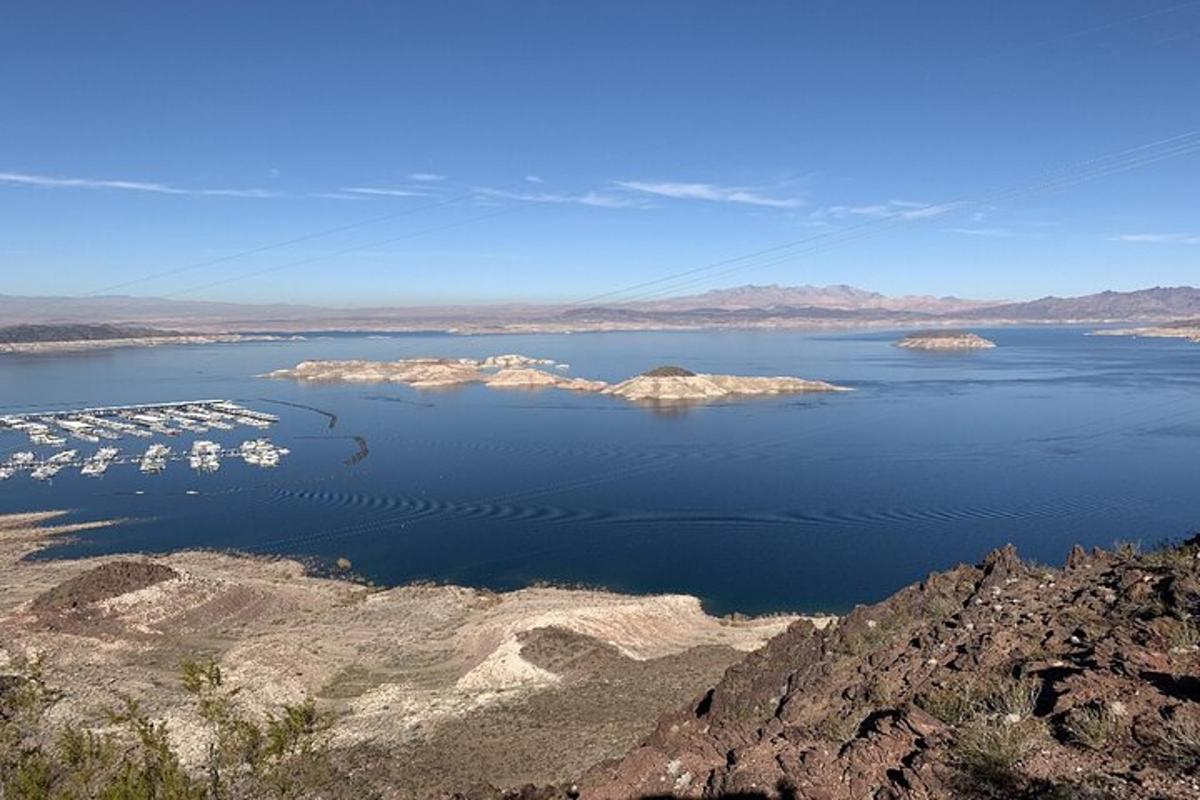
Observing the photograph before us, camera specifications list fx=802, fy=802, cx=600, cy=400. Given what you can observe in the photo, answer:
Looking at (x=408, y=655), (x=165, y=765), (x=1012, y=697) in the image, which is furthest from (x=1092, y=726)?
(x=408, y=655)

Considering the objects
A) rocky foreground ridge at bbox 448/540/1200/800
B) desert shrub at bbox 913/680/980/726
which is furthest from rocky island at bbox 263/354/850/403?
desert shrub at bbox 913/680/980/726

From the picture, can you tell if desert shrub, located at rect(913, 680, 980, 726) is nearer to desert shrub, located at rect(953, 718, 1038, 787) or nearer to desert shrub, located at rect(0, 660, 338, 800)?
desert shrub, located at rect(953, 718, 1038, 787)

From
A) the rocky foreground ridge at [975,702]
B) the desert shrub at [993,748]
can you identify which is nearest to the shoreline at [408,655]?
the rocky foreground ridge at [975,702]

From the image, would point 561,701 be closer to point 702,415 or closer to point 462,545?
point 462,545

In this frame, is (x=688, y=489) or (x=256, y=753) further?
(x=688, y=489)

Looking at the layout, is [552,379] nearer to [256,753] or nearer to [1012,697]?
[256,753]

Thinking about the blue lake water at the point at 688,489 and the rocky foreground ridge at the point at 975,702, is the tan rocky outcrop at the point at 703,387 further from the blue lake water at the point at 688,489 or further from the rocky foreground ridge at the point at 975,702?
the rocky foreground ridge at the point at 975,702

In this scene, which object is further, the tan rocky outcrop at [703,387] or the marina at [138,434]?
the tan rocky outcrop at [703,387]

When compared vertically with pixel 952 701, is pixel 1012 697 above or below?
above
